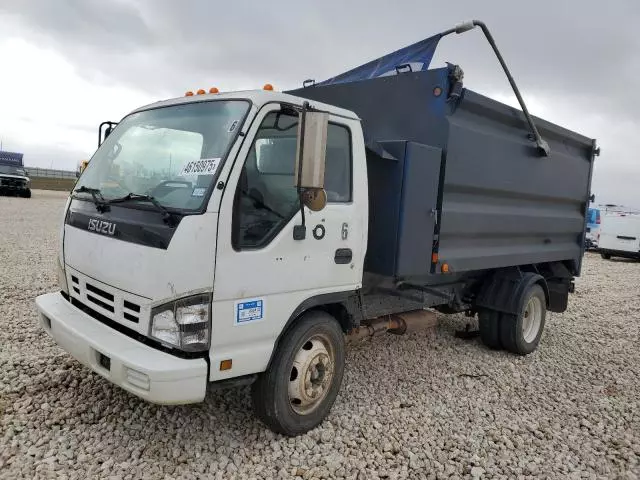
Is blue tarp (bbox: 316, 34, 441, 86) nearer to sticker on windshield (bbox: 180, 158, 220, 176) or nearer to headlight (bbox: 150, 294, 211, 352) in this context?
sticker on windshield (bbox: 180, 158, 220, 176)

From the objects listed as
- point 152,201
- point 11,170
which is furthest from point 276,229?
point 11,170

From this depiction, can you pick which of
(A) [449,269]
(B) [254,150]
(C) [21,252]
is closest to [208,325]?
(B) [254,150]

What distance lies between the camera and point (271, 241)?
10.1 ft

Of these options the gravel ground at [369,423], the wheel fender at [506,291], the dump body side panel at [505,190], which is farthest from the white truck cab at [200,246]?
the wheel fender at [506,291]

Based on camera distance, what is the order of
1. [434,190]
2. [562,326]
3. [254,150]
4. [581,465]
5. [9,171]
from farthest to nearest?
[9,171] → [562,326] → [434,190] → [581,465] → [254,150]

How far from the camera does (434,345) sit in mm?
5785

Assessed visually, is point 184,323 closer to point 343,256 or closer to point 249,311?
point 249,311

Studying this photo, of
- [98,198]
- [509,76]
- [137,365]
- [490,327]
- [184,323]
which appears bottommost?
[490,327]

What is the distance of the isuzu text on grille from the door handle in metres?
1.46

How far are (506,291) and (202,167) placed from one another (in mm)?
3953

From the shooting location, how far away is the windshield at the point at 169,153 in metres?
2.92

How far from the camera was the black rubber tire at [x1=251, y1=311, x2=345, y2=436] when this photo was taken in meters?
3.20

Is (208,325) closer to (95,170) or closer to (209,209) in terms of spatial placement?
(209,209)

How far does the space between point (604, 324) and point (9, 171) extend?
26102 mm
